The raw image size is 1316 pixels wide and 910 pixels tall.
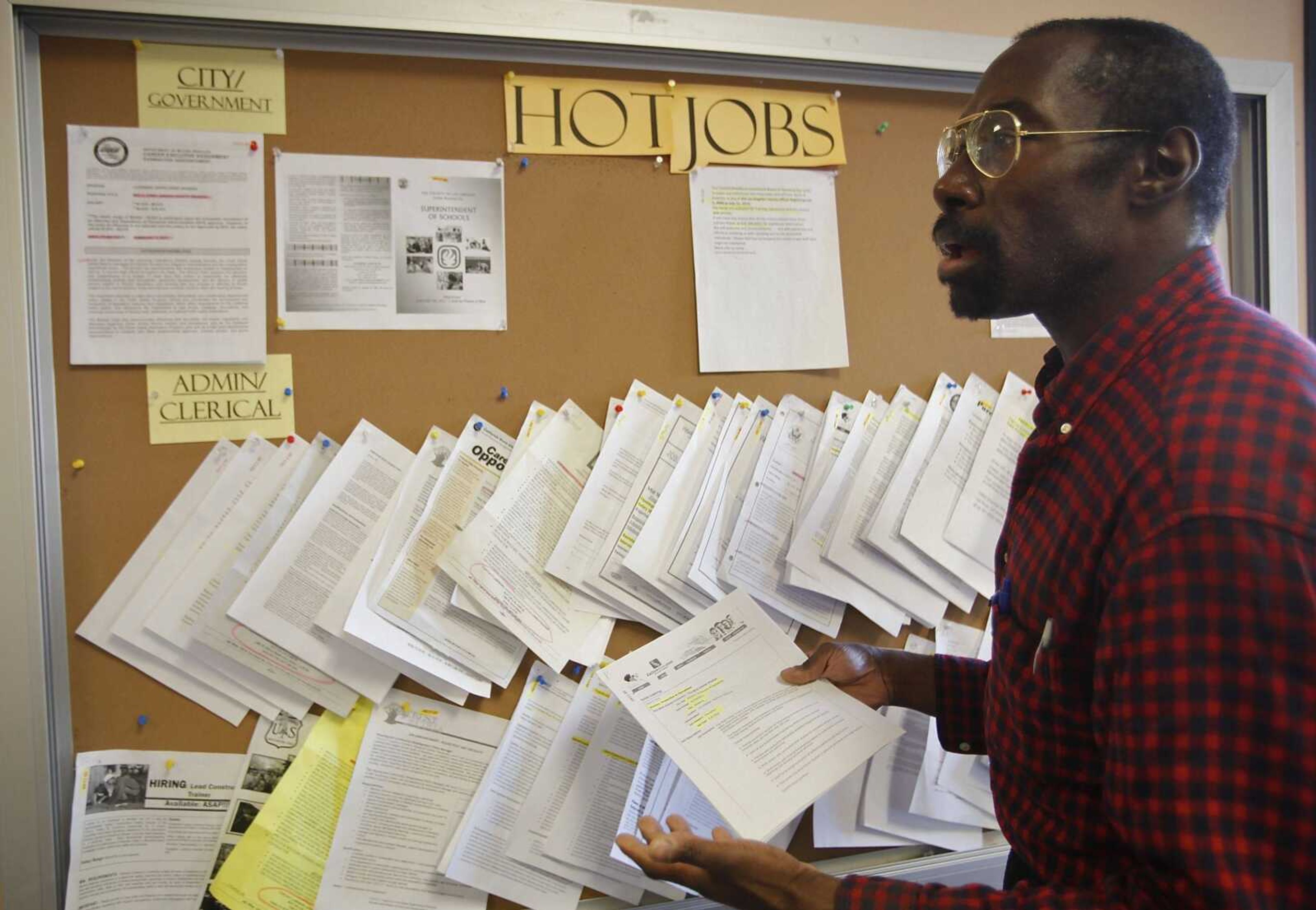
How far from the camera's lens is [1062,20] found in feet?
2.68

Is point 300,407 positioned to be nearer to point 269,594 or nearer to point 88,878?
point 269,594

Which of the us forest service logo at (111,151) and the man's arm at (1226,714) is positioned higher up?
the us forest service logo at (111,151)

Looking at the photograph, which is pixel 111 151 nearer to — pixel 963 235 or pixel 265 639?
pixel 265 639

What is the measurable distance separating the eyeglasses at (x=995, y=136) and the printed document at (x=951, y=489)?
1.62 ft

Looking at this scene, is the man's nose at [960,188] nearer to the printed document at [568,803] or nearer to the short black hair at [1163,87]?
the short black hair at [1163,87]

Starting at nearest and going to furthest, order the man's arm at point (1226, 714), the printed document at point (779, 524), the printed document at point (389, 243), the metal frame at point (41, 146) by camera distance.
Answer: the man's arm at point (1226, 714), the metal frame at point (41, 146), the printed document at point (389, 243), the printed document at point (779, 524)

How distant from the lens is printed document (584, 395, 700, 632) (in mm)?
1149

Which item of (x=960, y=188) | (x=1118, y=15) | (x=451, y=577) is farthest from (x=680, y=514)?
(x=1118, y=15)

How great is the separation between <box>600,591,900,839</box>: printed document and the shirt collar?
409mm

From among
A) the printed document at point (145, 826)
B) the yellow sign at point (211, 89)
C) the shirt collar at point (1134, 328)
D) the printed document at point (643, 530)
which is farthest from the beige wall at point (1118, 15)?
the printed document at point (145, 826)

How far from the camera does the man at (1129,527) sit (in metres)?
0.59

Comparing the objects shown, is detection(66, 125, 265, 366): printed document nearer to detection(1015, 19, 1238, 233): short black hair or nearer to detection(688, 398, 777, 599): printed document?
detection(688, 398, 777, 599): printed document

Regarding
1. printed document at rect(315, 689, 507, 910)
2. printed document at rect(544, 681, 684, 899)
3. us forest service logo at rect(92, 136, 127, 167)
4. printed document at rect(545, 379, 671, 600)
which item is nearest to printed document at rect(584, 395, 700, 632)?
printed document at rect(545, 379, 671, 600)

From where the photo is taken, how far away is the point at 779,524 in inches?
47.9
